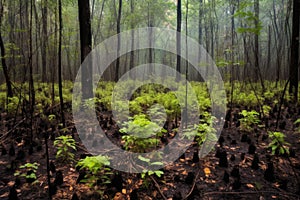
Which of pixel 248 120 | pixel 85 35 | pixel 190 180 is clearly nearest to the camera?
pixel 190 180

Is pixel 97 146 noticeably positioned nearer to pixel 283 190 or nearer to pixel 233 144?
pixel 233 144

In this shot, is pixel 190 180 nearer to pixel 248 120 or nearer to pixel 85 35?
pixel 248 120

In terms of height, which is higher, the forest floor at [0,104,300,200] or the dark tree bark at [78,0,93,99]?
the dark tree bark at [78,0,93,99]

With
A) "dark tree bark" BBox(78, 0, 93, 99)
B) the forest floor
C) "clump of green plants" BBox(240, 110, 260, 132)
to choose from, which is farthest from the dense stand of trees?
the forest floor

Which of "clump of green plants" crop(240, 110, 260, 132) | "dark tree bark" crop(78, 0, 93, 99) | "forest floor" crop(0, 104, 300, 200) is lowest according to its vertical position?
"forest floor" crop(0, 104, 300, 200)

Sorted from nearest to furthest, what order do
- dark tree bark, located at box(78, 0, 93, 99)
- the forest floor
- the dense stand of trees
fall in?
the forest floor → the dense stand of trees → dark tree bark, located at box(78, 0, 93, 99)

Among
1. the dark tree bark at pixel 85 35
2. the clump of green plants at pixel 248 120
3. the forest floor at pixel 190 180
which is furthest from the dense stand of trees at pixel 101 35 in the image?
the forest floor at pixel 190 180

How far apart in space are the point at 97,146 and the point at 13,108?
3003 millimetres

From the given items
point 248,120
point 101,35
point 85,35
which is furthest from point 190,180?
point 101,35

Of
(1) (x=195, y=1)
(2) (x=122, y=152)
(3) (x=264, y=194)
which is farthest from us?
(1) (x=195, y=1)

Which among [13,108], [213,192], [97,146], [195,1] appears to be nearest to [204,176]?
[213,192]

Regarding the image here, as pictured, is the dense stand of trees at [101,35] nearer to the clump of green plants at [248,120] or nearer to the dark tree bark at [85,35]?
the dark tree bark at [85,35]

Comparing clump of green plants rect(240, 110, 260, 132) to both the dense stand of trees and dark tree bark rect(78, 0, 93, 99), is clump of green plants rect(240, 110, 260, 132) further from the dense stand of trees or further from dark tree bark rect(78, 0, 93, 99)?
dark tree bark rect(78, 0, 93, 99)

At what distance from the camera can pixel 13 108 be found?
5355mm
